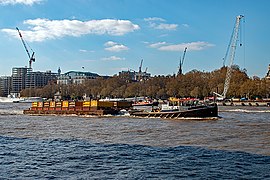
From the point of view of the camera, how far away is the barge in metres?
78.7

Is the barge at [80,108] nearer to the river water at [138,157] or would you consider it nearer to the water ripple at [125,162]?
the river water at [138,157]

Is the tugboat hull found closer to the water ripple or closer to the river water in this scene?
the river water

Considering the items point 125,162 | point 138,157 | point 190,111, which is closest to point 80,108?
point 190,111

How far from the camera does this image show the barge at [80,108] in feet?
258

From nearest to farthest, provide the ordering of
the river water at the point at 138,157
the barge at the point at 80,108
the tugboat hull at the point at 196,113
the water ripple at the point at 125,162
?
the water ripple at the point at 125,162
the river water at the point at 138,157
the tugboat hull at the point at 196,113
the barge at the point at 80,108

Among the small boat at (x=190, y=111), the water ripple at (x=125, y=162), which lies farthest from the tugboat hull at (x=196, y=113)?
the water ripple at (x=125, y=162)

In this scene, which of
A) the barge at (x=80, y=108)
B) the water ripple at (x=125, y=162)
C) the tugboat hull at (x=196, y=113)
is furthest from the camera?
the barge at (x=80, y=108)

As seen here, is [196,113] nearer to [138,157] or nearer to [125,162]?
[138,157]

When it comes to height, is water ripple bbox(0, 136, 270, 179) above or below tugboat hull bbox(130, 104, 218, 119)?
below

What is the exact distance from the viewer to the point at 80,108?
269 feet

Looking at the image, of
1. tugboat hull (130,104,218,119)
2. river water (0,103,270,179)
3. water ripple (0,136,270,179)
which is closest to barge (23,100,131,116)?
tugboat hull (130,104,218,119)

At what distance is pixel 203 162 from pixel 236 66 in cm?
18302

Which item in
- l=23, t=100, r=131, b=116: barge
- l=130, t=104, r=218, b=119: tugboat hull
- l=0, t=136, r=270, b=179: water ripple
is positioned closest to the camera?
l=0, t=136, r=270, b=179: water ripple

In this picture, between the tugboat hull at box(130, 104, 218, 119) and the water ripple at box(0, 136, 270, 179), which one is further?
the tugboat hull at box(130, 104, 218, 119)
